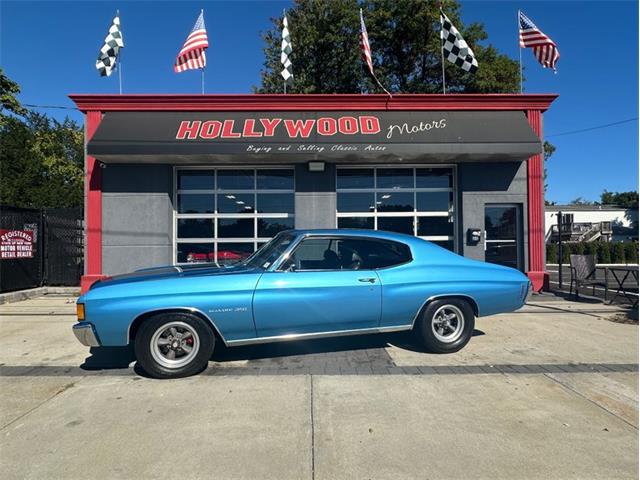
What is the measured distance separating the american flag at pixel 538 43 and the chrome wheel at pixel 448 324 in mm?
8813

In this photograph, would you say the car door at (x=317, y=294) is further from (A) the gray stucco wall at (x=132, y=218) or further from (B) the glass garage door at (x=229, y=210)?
(A) the gray stucco wall at (x=132, y=218)

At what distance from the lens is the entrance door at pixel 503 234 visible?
11156 millimetres

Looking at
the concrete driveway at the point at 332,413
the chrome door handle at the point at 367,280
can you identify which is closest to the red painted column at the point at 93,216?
the concrete driveway at the point at 332,413

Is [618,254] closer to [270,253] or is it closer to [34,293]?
[270,253]

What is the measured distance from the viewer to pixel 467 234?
1091cm

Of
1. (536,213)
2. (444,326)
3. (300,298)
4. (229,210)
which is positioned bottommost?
(444,326)

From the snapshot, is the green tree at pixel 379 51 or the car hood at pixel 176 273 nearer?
the car hood at pixel 176 273

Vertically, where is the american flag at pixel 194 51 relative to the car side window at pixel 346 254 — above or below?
above

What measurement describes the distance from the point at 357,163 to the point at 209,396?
8034 mm

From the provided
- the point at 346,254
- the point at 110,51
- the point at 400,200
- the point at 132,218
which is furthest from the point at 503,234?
the point at 110,51

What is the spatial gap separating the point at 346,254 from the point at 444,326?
1.54m

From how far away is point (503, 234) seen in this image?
36.8 feet

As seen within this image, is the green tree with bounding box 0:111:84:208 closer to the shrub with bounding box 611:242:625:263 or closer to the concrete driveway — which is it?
the concrete driveway

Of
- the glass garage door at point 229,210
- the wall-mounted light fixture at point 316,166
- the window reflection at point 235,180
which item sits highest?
the wall-mounted light fixture at point 316,166
